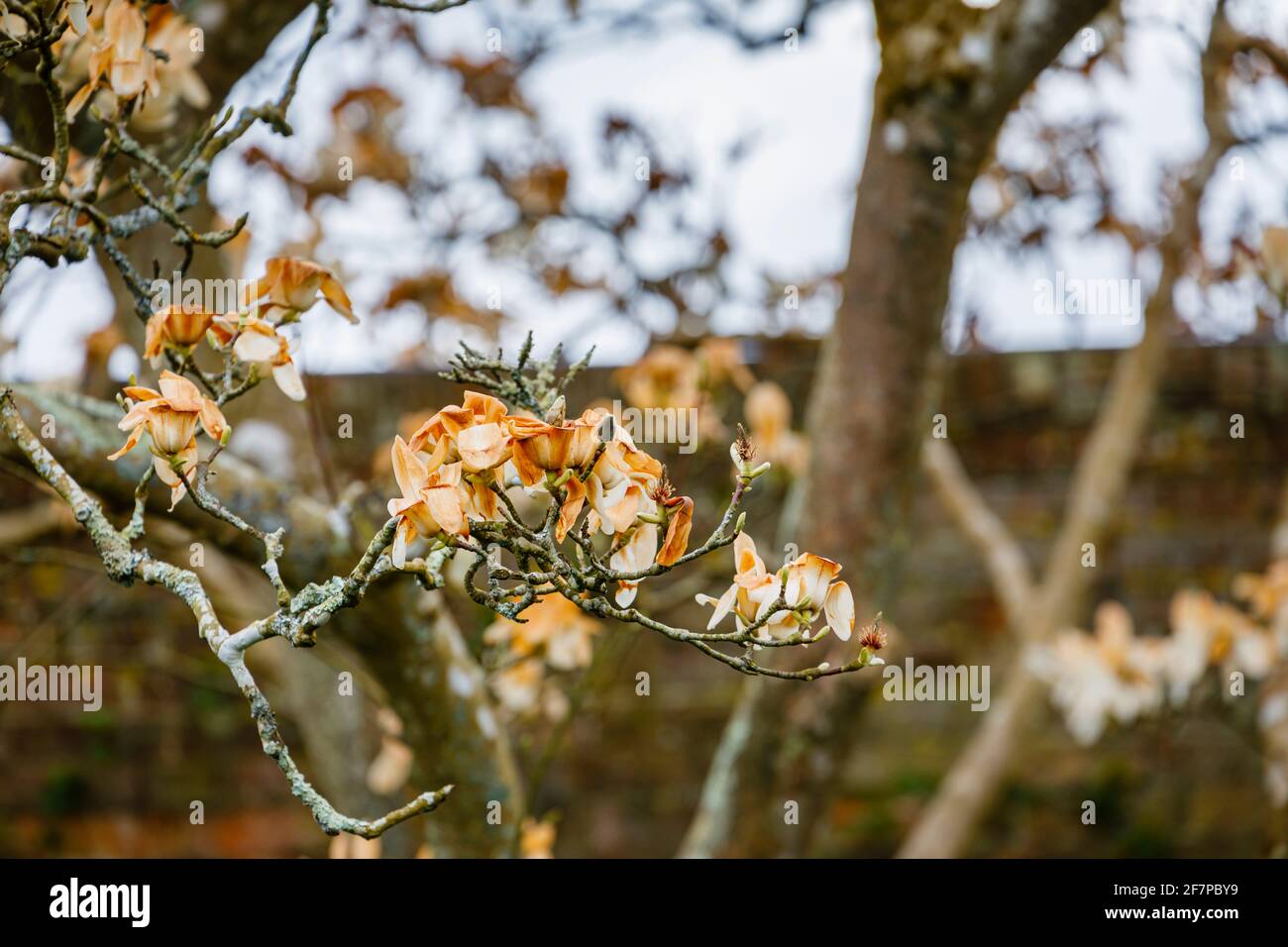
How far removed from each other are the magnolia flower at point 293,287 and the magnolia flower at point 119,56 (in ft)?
0.74

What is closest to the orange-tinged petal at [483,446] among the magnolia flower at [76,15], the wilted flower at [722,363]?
the magnolia flower at [76,15]

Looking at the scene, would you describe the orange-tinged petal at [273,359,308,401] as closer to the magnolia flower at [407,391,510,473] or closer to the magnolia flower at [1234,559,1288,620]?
the magnolia flower at [407,391,510,473]

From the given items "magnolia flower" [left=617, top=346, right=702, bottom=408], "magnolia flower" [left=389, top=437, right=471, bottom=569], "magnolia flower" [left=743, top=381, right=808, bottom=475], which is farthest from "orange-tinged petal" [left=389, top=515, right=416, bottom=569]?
"magnolia flower" [left=743, top=381, right=808, bottom=475]

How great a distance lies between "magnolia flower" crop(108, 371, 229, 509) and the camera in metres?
0.71

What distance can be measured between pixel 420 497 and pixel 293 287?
0.34 metres

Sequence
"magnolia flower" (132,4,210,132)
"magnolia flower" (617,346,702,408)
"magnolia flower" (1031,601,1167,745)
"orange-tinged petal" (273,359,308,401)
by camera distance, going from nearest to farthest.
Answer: "orange-tinged petal" (273,359,308,401), "magnolia flower" (132,4,210,132), "magnolia flower" (617,346,702,408), "magnolia flower" (1031,601,1167,745)

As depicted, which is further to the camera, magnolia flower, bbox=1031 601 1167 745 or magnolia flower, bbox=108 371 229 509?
magnolia flower, bbox=1031 601 1167 745

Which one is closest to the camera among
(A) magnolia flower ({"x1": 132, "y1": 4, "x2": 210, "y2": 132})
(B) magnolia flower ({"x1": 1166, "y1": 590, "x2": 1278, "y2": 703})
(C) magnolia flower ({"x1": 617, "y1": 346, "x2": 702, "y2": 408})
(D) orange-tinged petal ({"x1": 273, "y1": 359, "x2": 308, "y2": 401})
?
(D) orange-tinged petal ({"x1": 273, "y1": 359, "x2": 308, "y2": 401})

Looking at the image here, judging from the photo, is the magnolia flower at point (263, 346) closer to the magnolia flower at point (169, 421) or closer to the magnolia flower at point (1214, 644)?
the magnolia flower at point (169, 421)

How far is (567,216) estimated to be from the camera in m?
2.21

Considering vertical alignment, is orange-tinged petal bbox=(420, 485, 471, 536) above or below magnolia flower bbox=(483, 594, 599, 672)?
above

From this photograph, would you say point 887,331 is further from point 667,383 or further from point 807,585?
point 807,585

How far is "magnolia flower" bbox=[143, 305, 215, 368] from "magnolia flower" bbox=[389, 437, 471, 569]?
290 millimetres
